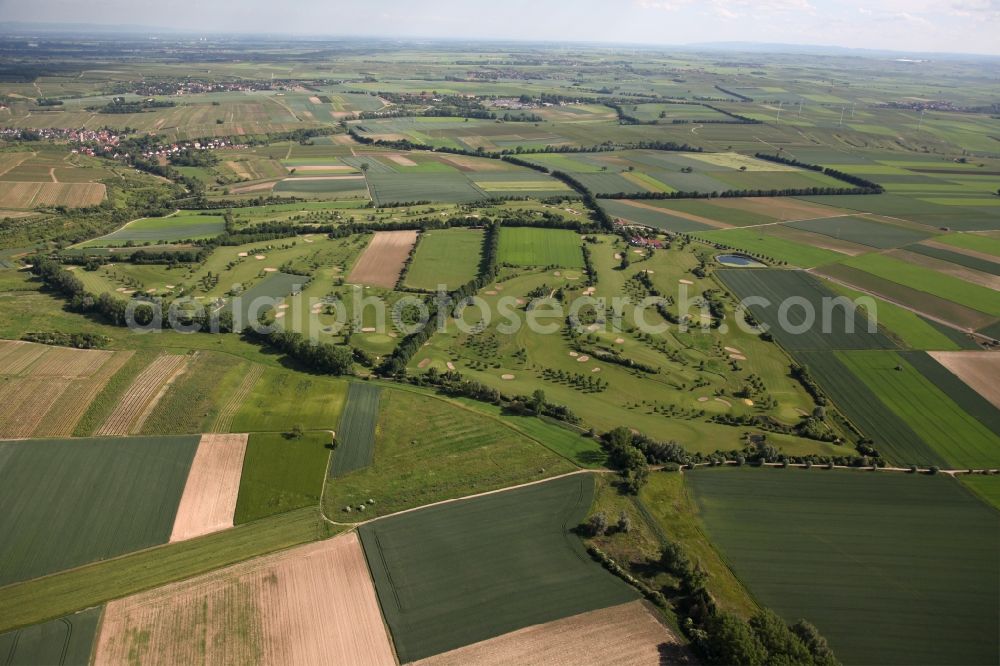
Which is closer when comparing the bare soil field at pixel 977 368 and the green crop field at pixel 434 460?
Result: the green crop field at pixel 434 460

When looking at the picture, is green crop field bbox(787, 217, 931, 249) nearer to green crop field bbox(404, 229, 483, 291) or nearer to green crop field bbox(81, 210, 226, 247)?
green crop field bbox(404, 229, 483, 291)

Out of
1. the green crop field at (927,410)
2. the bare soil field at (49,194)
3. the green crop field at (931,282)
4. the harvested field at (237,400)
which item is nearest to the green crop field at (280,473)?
the harvested field at (237,400)

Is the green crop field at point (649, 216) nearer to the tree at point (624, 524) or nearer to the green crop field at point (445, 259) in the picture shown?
the green crop field at point (445, 259)

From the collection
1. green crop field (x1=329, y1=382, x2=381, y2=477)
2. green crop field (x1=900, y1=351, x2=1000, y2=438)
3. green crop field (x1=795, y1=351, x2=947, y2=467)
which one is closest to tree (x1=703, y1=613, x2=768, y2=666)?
green crop field (x1=795, y1=351, x2=947, y2=467)

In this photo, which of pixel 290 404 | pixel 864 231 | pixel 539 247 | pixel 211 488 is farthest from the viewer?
pixel 864 231

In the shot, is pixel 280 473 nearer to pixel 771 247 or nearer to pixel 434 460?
pixel 434 460

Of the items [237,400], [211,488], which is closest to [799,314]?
[237,400]
